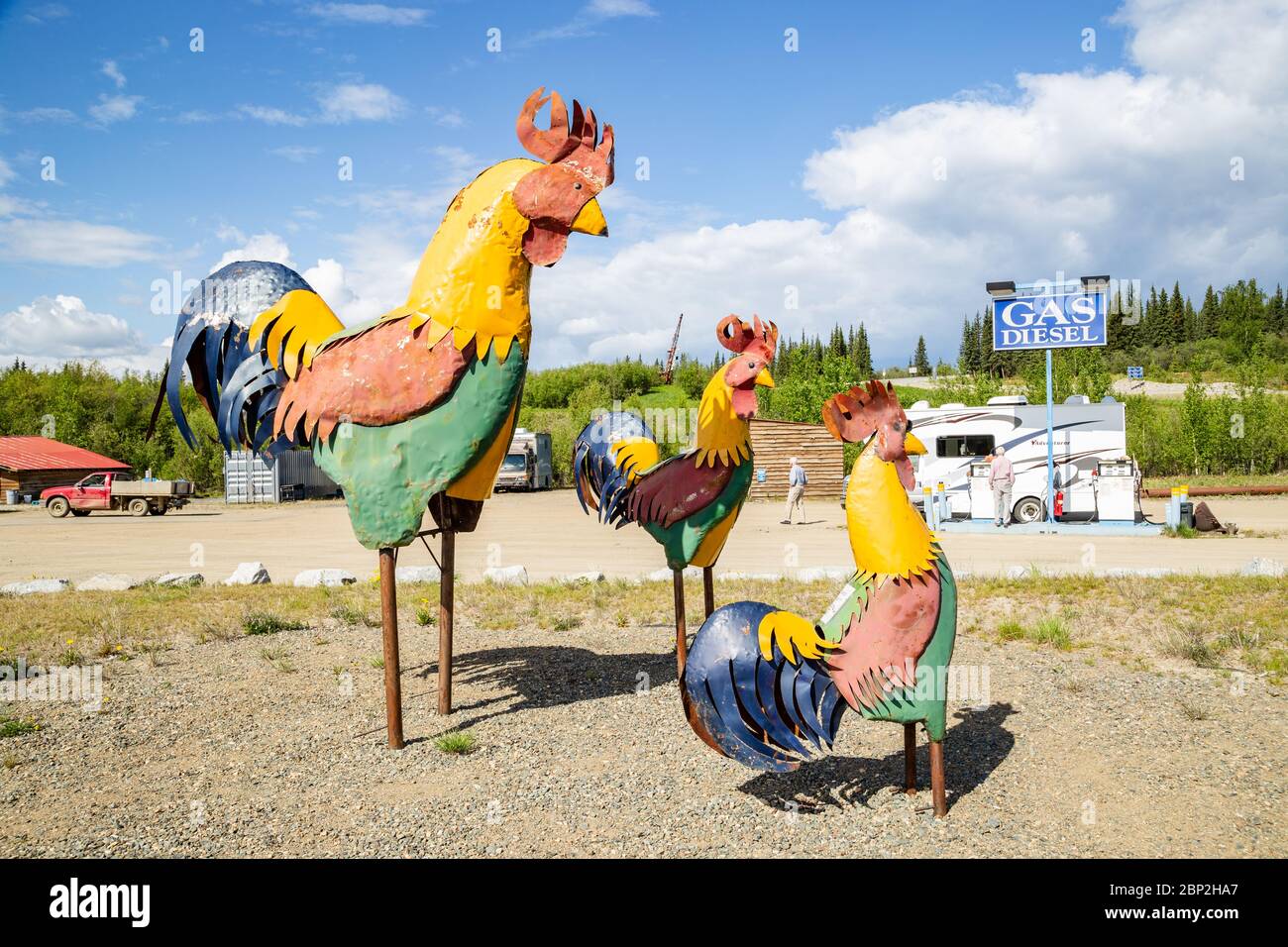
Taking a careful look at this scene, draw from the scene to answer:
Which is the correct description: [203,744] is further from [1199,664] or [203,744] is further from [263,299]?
[1199,664]

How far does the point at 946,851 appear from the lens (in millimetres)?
4121

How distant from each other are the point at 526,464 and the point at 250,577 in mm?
25530

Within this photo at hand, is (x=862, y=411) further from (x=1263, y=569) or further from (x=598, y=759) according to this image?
(x=1263, y=569)

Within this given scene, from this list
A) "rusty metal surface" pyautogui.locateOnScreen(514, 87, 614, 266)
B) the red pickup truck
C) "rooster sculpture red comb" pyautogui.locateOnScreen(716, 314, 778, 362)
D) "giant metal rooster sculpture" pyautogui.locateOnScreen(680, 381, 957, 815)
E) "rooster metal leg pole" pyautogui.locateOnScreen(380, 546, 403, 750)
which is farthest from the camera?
the red pickup truck

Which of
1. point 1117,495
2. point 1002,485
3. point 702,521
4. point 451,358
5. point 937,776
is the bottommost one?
point 937,776

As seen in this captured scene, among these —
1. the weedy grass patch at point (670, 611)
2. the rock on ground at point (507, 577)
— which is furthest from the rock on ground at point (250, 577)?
the rock on ground at point (507, 577)

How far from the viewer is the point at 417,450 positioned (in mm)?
5293

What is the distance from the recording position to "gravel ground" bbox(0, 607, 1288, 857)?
4332 mm

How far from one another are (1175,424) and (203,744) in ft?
131

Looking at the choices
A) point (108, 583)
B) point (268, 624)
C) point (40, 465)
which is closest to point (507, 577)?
point (268, 624)

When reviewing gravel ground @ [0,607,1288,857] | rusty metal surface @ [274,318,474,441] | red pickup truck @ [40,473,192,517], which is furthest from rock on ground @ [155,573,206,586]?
red pickup truck @ [40,473,192,517]

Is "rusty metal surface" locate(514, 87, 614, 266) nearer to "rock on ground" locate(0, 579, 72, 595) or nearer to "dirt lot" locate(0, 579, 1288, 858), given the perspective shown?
"dirt lot" locate(0, 579, 1288, 858)

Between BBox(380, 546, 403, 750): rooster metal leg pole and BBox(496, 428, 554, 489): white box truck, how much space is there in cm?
3139

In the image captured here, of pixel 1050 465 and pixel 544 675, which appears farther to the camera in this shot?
pixel 1050 465
